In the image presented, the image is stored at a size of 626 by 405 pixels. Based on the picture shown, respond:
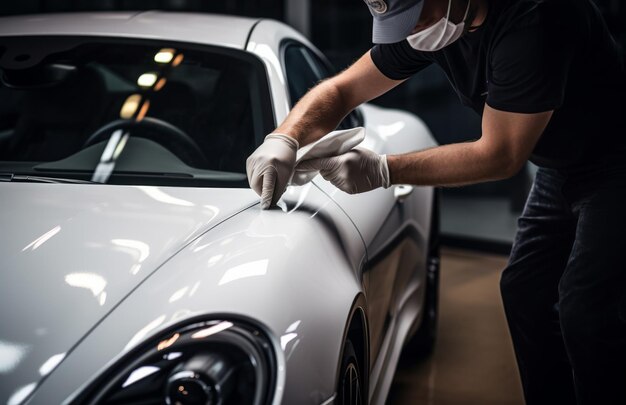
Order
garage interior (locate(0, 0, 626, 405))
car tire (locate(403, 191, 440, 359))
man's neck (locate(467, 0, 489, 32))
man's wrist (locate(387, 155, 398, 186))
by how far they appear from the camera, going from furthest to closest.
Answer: car tire (locate(403, 191, 440, 359)) → garage interior (locate(0, 0, 626, 405)) → man's wrist (locate(387, 155, 398, 186)) → man's neck (locate(467, 0, 489, 32))

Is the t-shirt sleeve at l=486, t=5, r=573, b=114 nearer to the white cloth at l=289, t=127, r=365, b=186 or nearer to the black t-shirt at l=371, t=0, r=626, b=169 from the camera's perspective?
the black t-shirt at l=371, t=0, r=626, b=169

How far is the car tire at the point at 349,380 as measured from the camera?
4.61ft

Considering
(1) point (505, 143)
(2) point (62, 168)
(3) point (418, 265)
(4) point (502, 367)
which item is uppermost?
(1) point (505, 143)

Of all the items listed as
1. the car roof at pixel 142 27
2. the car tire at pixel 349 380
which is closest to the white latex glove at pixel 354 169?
the car tire at pixel 349 380

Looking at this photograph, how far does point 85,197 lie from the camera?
1624 millimetres

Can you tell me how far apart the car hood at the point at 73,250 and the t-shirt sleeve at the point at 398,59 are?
0.56 m

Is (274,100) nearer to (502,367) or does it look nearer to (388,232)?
(388,232)

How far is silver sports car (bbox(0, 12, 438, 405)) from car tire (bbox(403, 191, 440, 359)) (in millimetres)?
195

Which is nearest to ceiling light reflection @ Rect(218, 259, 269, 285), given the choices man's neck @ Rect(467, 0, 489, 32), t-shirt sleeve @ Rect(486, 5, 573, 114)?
t-shirt sleeve @ Rect(486, 5, 573, 114)

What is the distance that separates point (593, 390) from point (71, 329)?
1.14 m

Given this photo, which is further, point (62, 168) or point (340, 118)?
point (340, 118)

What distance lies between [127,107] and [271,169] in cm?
60

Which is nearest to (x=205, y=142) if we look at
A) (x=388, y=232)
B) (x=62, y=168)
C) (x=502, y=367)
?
(x=62, y=168)

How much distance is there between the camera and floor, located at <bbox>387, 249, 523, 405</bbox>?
260 centimetres
